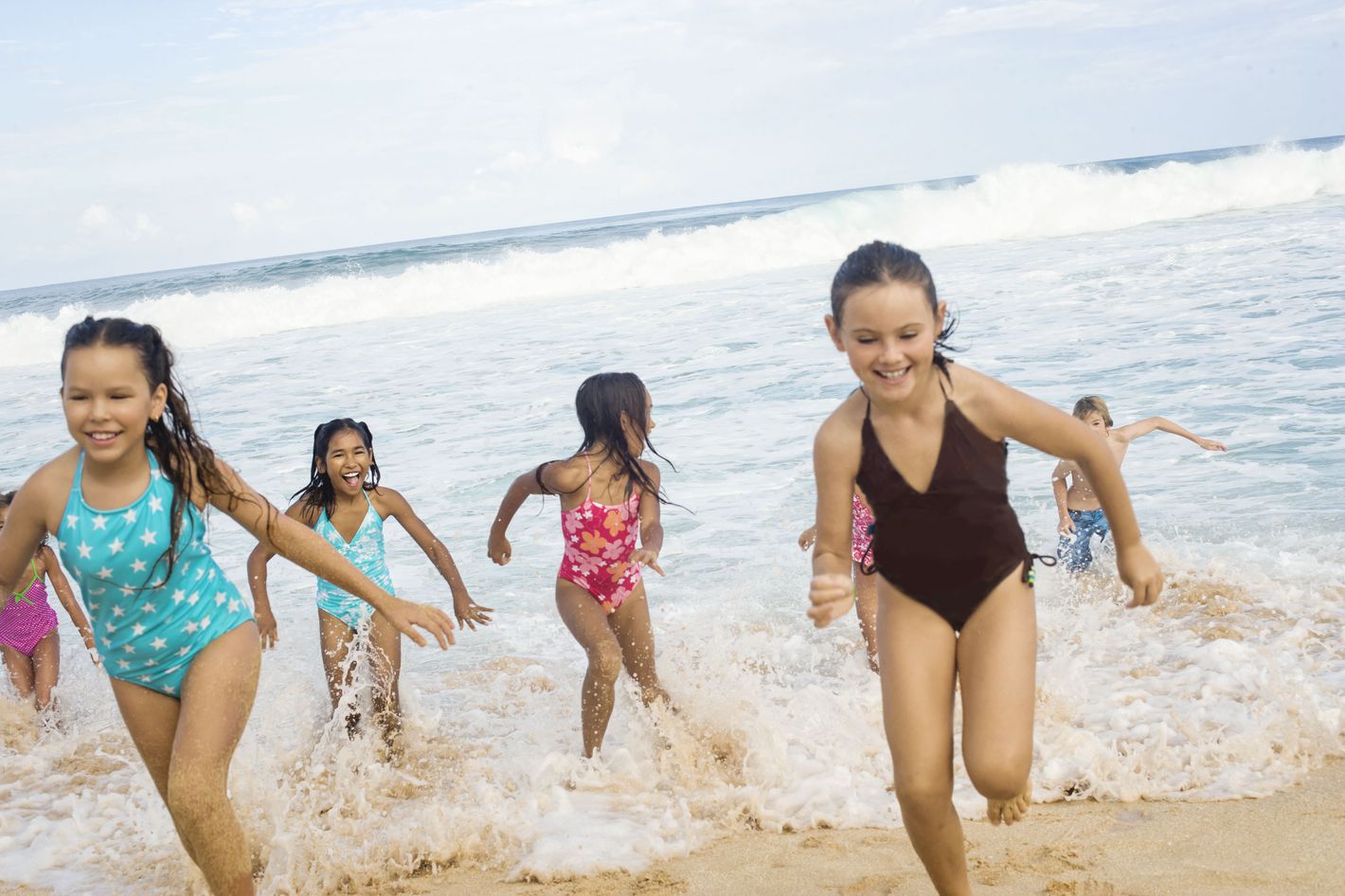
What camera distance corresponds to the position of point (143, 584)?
323cm

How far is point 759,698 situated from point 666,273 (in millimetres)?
23247

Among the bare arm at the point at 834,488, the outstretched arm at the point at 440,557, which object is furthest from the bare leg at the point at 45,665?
the bare arm at the point at 834,488

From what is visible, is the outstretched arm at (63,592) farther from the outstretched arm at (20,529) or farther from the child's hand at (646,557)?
the outstretched arm at (20,529)

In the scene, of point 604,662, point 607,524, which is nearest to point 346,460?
point 607,524

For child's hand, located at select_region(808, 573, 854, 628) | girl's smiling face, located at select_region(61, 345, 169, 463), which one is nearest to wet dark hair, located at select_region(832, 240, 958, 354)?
child's hand, located at select_region(808, 573, 854, 628)

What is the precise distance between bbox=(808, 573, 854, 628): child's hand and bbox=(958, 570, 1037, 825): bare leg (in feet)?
1.40

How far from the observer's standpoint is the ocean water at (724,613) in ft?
14.5

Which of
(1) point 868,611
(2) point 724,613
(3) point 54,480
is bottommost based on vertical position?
(2) point 724,613

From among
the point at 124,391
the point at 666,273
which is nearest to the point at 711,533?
the point at 124,391

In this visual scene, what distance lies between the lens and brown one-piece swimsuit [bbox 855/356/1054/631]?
302cm

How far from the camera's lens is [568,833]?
435 cm

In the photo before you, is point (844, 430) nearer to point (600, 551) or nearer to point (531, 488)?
point (600, 551)

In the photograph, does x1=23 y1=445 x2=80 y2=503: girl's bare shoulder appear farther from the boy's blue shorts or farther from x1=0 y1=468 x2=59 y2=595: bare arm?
the boy's blue shorts

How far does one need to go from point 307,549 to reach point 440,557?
1922mm
